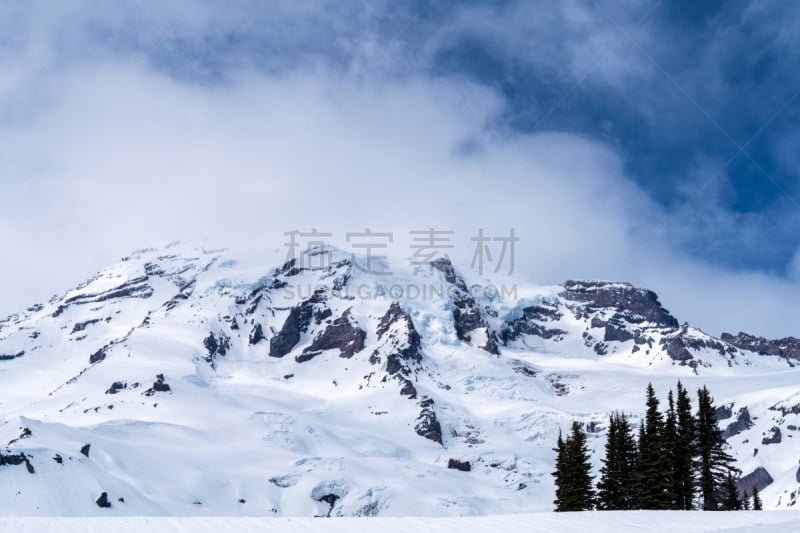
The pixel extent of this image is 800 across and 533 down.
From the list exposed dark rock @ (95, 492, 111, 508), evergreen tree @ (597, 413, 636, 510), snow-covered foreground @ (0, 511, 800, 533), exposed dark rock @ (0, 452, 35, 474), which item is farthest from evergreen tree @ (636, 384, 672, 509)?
exposed dark rock @ (0, 452, 35, 474)

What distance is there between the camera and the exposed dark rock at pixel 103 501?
529ft

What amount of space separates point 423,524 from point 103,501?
500 feet

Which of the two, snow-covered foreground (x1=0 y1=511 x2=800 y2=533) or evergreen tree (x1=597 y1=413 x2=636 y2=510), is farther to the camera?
evergreen tree (x1=597 y1=413 x2=636 y2=510)

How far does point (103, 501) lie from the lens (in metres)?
163

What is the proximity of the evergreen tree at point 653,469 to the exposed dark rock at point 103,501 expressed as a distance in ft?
460

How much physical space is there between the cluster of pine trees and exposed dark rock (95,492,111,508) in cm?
13273

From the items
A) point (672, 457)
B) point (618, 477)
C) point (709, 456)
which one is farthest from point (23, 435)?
point (709, 456)

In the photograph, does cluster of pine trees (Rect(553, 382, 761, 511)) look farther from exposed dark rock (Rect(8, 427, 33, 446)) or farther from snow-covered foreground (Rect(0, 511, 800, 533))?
exposed dark rock (Rect(8, 427, 33, 446))

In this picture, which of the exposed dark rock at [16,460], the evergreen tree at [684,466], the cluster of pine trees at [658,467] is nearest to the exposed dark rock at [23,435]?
the exposed dark rock at [16,460]

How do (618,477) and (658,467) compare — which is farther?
(618,477)

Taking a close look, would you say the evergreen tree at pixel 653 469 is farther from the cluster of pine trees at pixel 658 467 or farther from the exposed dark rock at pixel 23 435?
the exposed dark rock at pixel 23 435

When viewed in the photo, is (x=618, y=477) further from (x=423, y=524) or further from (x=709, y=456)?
(x=423, y=524)

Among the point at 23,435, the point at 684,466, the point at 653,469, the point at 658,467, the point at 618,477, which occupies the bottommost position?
the point at 618,477

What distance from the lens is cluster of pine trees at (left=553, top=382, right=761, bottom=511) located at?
57.2m
